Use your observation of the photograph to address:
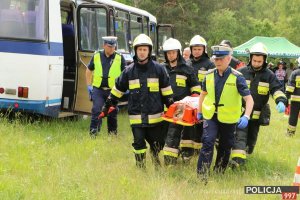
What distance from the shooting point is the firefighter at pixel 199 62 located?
7.82 metres

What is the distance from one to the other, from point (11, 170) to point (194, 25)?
3065 cm

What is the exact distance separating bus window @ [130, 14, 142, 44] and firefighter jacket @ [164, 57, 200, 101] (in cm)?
668

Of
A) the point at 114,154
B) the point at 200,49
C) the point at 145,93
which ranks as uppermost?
the point at 200,49

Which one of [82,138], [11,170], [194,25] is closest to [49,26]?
[82,138]

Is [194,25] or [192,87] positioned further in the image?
[194,25]

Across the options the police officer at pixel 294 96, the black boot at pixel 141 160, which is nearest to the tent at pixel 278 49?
the police officer at pixel 294 96

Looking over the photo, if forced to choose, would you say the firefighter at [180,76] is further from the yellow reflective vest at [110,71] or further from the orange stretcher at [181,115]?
the yellow reflective vest at [110,71]

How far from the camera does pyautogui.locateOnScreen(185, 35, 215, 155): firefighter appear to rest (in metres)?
7.82

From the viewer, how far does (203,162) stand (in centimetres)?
638

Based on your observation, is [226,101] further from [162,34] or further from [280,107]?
[162,34]

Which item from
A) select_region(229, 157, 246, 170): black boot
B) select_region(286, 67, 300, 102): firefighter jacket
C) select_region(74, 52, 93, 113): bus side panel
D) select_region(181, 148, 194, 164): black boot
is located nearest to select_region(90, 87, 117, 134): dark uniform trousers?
select_region(74, 52, 93, 113): bus side panel

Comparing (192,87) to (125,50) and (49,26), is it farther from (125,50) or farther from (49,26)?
(125,50)

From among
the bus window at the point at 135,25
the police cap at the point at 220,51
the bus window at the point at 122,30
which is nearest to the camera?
the police cap at the point at 220,51

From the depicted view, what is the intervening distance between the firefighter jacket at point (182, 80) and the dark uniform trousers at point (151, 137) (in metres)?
0.75
